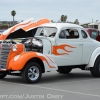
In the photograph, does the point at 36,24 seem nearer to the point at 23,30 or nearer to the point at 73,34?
the point at 23,30

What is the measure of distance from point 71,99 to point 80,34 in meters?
4.40

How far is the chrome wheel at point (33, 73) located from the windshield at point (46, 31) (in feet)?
4.96

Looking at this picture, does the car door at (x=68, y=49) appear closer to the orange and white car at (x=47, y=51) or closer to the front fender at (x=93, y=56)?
the orange and white car at (x=47, y=51)

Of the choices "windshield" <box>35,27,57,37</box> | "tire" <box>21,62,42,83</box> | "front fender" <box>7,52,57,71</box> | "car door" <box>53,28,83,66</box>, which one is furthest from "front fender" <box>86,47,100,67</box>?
"tire" <box>21,62,42,83</box>

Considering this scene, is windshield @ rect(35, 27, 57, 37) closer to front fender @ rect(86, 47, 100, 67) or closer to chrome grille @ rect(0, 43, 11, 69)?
chrome grille @ rect(0, 43, 11, 69)

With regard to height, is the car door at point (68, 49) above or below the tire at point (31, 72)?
above

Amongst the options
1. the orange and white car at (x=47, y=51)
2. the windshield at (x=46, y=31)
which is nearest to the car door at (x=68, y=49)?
the orange and white car at (x=47, y=51)

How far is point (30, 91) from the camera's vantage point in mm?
9516

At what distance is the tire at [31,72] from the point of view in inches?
420

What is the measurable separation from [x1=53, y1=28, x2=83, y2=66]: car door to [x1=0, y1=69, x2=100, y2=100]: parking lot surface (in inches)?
29.2

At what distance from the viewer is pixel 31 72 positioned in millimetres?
10867

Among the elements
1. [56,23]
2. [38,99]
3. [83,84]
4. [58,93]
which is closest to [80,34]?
[56,23]

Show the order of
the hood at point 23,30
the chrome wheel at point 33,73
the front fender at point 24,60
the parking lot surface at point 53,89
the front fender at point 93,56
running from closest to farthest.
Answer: the parking lot surface at point 53,89, the front fender at point 24,60, the chrome wheel at point 33,73, the hood at point 23,30, the front fender at point 93,56

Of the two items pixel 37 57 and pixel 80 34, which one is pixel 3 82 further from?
A: pixel 80 34
